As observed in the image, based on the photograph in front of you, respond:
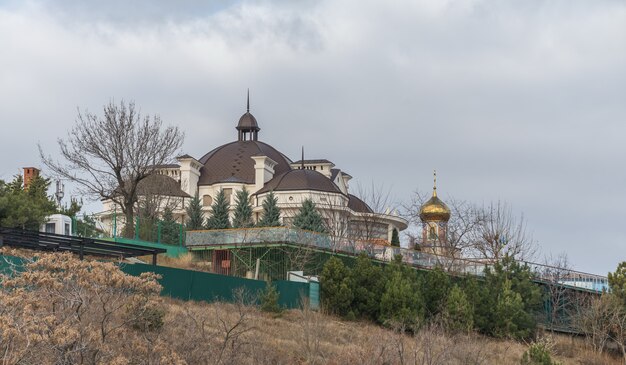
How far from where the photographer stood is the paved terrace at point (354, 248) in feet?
122

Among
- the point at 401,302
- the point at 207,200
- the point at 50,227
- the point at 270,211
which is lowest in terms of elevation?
the point at 401,302

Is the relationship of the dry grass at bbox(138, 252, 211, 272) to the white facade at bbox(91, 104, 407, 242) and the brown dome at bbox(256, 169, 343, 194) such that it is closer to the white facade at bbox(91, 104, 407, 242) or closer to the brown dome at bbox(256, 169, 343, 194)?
the white facade at bbox(91, 104, 407, 242)

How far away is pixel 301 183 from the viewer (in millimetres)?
58375

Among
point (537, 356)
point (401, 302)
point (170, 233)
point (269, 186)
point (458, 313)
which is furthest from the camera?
point (269, 186)

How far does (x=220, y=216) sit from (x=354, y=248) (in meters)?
16.2

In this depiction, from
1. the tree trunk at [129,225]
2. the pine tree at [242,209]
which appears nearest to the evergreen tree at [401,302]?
the tree trunk at [129,225]

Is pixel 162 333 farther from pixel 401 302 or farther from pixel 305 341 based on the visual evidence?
pixel 401 302

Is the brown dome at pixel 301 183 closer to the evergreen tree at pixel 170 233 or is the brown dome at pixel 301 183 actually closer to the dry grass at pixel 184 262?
the evergreen tree at pixel 170 233

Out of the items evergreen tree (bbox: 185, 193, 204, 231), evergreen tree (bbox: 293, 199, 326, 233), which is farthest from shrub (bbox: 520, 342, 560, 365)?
evergreen tree (bbox: 185, 193, 204, 231)

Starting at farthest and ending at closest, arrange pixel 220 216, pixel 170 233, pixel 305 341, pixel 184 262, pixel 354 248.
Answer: pixel 220 216 → pixel 170 233 → pixel 354 248 → pixel 184 262 → pixel 305 341

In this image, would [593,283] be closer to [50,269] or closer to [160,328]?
[160,328]

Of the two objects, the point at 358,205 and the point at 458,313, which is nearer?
the point at 458,313

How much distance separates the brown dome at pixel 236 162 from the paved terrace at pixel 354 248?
23725 mm

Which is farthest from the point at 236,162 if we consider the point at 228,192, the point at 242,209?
the point at 242,209
